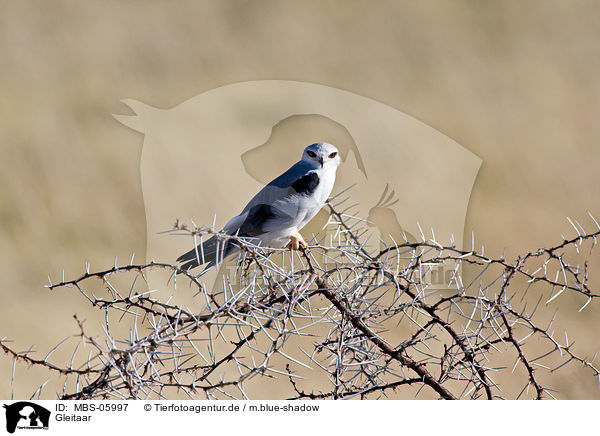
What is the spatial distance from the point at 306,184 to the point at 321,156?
0.44ft

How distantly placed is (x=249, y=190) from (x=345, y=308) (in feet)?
10.0

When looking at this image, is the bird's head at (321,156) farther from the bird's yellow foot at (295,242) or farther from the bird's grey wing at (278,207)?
the bird's yellow foot at (295,242)

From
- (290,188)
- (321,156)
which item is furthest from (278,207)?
(321,156)

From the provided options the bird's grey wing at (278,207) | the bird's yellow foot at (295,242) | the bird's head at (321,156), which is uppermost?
the bird's head at (321,156)

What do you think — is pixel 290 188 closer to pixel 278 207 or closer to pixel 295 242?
pixel 278 207

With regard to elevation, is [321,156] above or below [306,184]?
above

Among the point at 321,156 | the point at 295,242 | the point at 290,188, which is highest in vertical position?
the point at 321,156

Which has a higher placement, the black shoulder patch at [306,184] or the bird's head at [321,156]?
the bird's head at [321,156]

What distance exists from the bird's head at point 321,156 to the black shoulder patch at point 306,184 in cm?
7

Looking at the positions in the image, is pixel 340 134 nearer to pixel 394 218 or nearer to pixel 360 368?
pixel 394 218

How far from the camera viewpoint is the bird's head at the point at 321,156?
2004mm

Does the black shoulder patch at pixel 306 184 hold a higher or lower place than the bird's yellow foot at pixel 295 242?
higher

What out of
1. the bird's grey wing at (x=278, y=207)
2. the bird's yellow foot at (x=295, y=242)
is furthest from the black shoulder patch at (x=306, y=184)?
the bird's yellow foot at (x=295, y=242)

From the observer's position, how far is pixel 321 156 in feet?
6.57
